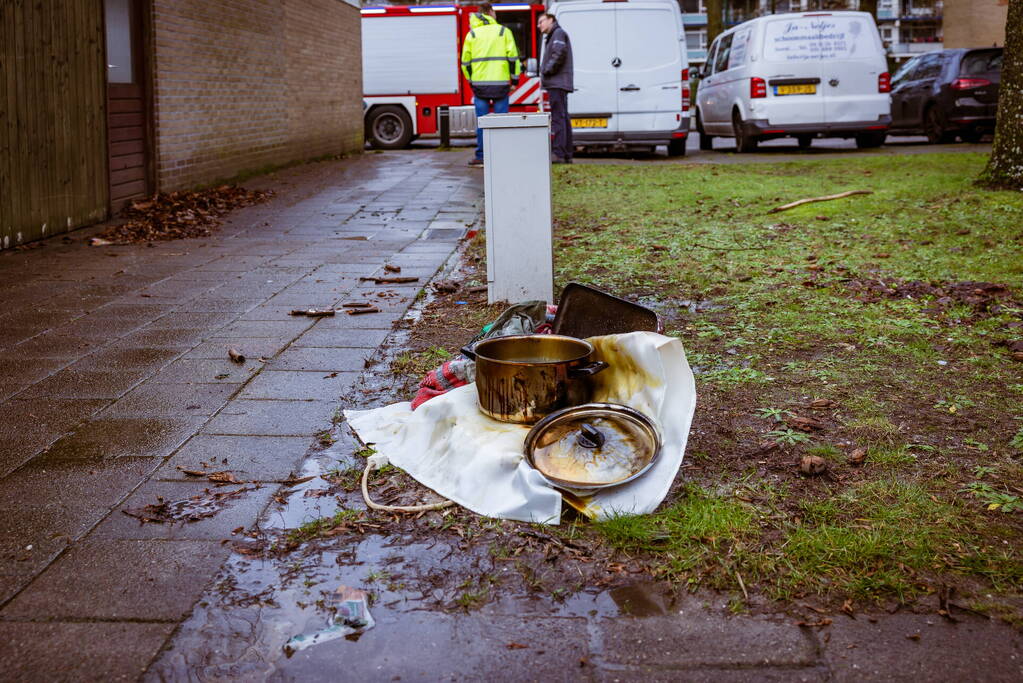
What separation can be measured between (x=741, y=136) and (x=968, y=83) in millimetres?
4504

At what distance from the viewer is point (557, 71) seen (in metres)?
15.6

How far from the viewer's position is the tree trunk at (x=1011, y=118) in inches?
429

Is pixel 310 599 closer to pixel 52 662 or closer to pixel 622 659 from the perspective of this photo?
pixel 52 662

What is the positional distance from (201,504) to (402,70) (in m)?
20.9

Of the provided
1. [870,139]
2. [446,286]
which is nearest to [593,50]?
[870,139]

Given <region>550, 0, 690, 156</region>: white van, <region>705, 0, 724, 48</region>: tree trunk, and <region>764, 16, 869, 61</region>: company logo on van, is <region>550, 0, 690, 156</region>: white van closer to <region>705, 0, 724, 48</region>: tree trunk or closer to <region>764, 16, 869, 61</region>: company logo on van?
<region>764, 16, 869, 61</region>: company logo on van

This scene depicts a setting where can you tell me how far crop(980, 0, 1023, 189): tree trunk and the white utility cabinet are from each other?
6.56 meters

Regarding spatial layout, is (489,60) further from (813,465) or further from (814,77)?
(813,465)

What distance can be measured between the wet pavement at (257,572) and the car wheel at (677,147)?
42.7 ft

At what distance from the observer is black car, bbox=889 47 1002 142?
19.4 meters

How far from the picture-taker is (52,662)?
2625mm

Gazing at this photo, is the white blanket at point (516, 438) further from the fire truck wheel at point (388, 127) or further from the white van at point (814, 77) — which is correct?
the fire truck wheel at point (388, 127)

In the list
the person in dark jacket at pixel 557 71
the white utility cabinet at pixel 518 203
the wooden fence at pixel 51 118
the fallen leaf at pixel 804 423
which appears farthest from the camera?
the person in dark jacket at pixel 557 71

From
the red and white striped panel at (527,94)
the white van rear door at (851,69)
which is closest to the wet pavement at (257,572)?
the white van rear door at (851,69)
